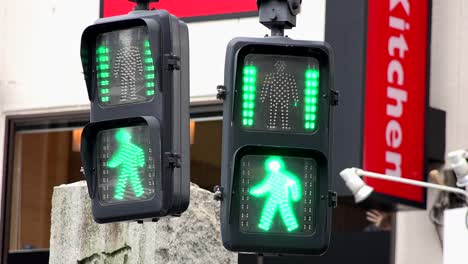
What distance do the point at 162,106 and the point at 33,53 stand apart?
11878 mm

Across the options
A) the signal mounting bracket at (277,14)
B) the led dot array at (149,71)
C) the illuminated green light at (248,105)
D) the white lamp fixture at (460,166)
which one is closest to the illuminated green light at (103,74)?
the led dot array at (149,71)

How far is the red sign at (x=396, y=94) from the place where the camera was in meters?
16.1

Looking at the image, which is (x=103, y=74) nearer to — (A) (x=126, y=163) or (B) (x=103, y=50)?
(B) (x=103, y=50)

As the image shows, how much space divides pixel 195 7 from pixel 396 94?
9.67 feet

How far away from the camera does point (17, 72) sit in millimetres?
19438

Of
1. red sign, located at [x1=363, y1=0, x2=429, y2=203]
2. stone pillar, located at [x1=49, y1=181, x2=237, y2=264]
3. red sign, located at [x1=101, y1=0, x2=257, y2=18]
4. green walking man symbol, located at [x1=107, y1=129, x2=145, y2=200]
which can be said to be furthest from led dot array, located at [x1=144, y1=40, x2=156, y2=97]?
red sign, located at [x1=101, y1=0, x2=257, y2=18]

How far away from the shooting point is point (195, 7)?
1820 cm

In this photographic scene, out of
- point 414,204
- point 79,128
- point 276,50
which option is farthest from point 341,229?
point 276,50

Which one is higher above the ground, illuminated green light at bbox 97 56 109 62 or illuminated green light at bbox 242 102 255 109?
illuminated green light at bbox 97 56 109 62

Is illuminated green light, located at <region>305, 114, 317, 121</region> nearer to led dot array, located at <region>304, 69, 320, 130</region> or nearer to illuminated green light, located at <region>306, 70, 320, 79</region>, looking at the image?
led dot array, located at <region>304, 69, 320, 130</region>

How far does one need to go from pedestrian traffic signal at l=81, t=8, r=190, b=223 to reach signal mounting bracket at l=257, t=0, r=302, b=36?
1.98ft

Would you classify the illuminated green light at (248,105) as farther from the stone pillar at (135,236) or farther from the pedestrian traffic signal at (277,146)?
the stone pillar at (135,236)

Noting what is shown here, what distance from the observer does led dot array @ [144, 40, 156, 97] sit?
25.6 feet

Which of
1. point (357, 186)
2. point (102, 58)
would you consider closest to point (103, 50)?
point (102, 58)
